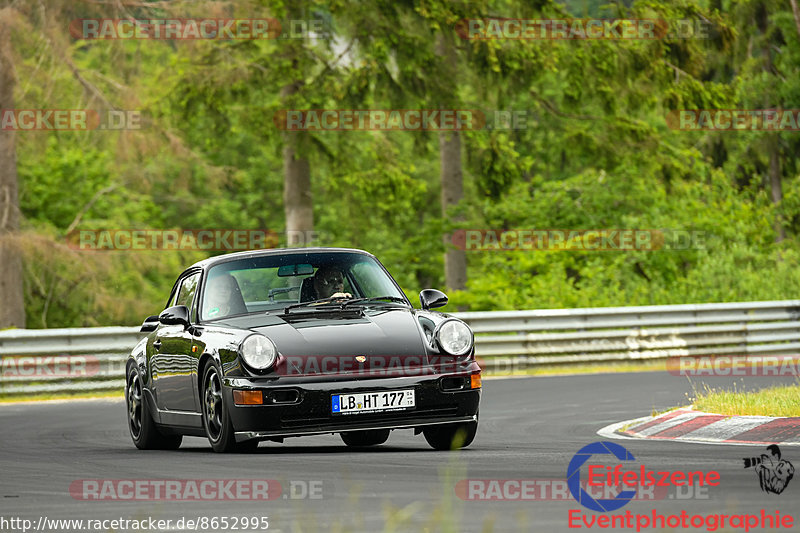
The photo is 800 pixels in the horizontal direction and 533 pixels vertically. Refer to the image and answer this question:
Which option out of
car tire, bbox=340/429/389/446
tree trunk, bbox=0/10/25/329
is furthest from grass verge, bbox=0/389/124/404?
tree trunk, bbox=0/10/25/329

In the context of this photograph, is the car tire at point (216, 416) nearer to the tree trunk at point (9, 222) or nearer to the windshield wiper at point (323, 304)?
the windshield wiper at point (323, 304)

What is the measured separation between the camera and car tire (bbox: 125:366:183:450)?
12188 millimetres

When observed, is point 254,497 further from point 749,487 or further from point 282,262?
point 282,262

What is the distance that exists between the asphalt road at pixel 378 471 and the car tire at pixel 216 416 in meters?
0.12

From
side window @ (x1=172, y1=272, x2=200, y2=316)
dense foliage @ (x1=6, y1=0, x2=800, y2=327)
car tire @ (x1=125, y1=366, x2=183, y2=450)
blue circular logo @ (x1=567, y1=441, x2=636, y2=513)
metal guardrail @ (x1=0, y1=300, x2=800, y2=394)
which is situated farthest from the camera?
dense foliage @ (x1=6, y1=0, x2=800, y2=327)

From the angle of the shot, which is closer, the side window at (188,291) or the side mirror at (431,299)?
the side mirror at (431,299)

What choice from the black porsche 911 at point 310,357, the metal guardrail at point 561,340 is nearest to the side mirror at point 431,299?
the black porsche 911 at point 310,357

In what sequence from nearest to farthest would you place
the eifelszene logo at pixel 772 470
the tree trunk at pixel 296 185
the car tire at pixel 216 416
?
1. the eifelszene logo at pixel 772 470
2. the car tire at pixel 216 416
3. the tree trunk at pixel 296 185

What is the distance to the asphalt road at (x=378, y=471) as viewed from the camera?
7.11 metres

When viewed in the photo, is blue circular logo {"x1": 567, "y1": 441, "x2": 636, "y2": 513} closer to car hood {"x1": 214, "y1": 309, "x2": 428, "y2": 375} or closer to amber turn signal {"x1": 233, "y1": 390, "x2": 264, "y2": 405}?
car hood {"x1": 214, "y1": 309, "x2": 428, "y2": 375}

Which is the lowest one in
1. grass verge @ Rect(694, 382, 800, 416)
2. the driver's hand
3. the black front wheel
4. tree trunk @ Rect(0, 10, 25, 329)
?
grass verge @ Rect(694, 382, 800, 416)

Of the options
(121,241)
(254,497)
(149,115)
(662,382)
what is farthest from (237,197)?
(254,497)

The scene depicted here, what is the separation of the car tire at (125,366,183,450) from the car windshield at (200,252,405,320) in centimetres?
125

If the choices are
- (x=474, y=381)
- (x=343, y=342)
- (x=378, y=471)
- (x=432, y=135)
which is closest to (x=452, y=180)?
(x=432, y=135)
